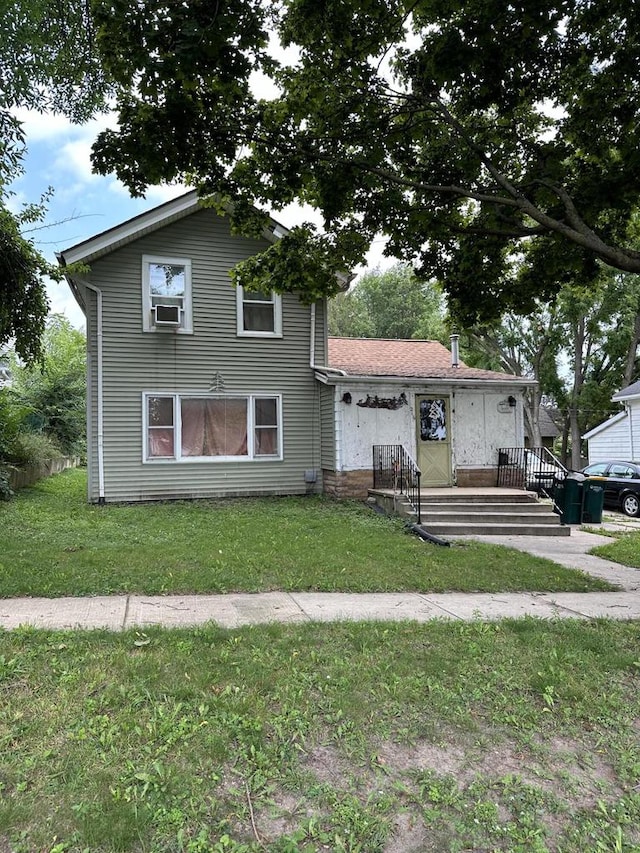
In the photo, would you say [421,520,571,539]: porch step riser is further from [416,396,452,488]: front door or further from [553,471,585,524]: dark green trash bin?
[416,396,452,488]: front door

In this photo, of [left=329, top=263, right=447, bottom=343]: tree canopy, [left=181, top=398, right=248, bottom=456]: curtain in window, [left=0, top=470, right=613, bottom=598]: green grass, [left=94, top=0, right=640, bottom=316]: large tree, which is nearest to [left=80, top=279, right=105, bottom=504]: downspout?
[left=0, top=470, right=613, bottom=598]: green grass

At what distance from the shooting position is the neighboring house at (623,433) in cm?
2119

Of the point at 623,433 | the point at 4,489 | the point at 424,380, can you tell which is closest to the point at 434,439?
the point at 424,380

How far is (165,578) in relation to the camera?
599 cm

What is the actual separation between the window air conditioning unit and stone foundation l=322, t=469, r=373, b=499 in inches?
193

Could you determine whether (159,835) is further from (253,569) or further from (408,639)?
(253,569)

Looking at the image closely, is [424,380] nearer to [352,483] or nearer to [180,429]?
[352,483]

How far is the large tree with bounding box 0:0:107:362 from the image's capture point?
6.34 m

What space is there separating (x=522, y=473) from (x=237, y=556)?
838 centimetres

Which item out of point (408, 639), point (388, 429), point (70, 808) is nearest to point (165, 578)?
point (408, 639)

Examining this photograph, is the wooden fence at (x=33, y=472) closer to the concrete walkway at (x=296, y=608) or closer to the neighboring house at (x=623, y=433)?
the concrete walkway at (x=296, y=608)

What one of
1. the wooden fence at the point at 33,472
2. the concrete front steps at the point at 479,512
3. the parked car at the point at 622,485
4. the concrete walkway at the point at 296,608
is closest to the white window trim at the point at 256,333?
the concrete front steps at the point at 479,512

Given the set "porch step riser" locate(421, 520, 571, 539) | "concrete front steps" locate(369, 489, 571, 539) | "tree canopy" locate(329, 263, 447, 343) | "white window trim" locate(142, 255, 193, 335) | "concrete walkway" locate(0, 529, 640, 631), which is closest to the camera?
"concrete walkway" locate(0, 529, 640, 631)

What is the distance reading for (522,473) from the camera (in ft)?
43.3
